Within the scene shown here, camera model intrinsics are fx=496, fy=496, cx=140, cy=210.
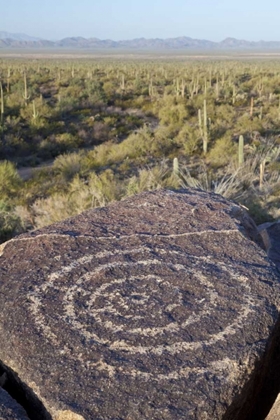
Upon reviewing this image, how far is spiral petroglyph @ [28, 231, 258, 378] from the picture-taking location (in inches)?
105

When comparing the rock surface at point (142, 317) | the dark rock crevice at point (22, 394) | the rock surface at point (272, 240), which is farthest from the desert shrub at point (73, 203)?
the dark rock crevice at point (22, 394)

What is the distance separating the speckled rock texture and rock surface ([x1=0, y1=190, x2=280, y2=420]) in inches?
4.8

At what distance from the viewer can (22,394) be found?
2510mm

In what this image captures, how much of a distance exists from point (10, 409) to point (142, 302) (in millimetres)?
1020

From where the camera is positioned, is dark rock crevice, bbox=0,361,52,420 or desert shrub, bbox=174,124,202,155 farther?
desert shrub, bbox=174,124,202,155

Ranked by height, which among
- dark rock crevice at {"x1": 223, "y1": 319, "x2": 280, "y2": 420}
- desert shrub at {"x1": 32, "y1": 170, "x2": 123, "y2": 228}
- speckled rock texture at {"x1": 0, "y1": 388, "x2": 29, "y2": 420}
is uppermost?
speckled rock texture at {"x1": 0, "y1": 388, "x2": 29, "y2": 420}

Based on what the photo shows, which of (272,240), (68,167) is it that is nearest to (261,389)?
(272,240)

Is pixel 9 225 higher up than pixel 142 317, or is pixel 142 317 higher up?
pixel 142 317

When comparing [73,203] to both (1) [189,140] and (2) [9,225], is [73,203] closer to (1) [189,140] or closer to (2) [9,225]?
(2) [9,225]

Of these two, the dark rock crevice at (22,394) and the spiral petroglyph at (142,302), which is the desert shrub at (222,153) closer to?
the spiral petroglyph at (142,302)

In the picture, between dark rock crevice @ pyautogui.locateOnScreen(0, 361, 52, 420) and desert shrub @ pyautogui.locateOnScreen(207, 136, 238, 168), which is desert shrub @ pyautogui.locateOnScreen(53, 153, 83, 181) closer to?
desert shrub @ pyautogui.locateOnScreen(207, 136, 238, 168)

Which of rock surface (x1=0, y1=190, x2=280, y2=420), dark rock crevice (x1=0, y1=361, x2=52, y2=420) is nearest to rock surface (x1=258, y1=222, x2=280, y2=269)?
rock surface (x1=0, y1=190, x2=280, y2=420)

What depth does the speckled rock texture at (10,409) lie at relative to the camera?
2.20 metres

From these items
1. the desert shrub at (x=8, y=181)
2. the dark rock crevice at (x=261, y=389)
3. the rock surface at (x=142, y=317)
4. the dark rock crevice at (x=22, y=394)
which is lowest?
the desert shrub at (x=8, y=181)
